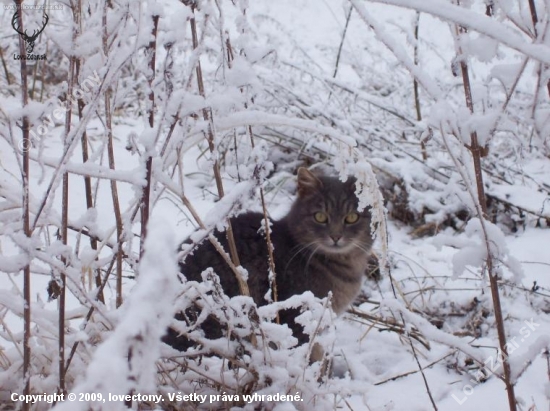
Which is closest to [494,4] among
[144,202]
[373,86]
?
[144,202]

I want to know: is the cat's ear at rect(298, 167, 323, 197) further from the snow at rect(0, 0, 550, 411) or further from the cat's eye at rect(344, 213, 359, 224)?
the snow at rect(0, 0, 550, 411)

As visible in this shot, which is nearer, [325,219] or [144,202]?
[144,202]

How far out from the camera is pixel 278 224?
2.55 meters

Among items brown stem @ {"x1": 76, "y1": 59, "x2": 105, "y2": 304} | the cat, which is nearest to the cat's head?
the cat

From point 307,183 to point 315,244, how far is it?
0.30 meters

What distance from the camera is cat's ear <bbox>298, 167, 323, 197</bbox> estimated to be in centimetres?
254

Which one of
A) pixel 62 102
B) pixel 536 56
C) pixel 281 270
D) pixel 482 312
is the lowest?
pixel 482 312

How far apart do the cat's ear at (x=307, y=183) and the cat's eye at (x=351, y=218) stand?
199 mm

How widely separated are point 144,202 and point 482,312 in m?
2.01

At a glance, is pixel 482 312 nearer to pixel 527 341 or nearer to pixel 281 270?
pixel 527 341

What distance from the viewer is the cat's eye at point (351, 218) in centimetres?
252

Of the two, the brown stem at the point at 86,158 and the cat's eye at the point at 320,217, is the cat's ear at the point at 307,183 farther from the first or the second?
the brown stem at the point at 86,158

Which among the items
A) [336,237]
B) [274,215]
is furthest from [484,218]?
[274,215]

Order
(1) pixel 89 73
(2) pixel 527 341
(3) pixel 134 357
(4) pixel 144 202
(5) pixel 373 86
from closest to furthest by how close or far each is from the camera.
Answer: (3) pixel 134 357
(4) pixel 144 202
(1) pixel 89 73
(2) pixel 527 341
(5) pixel 373 86
